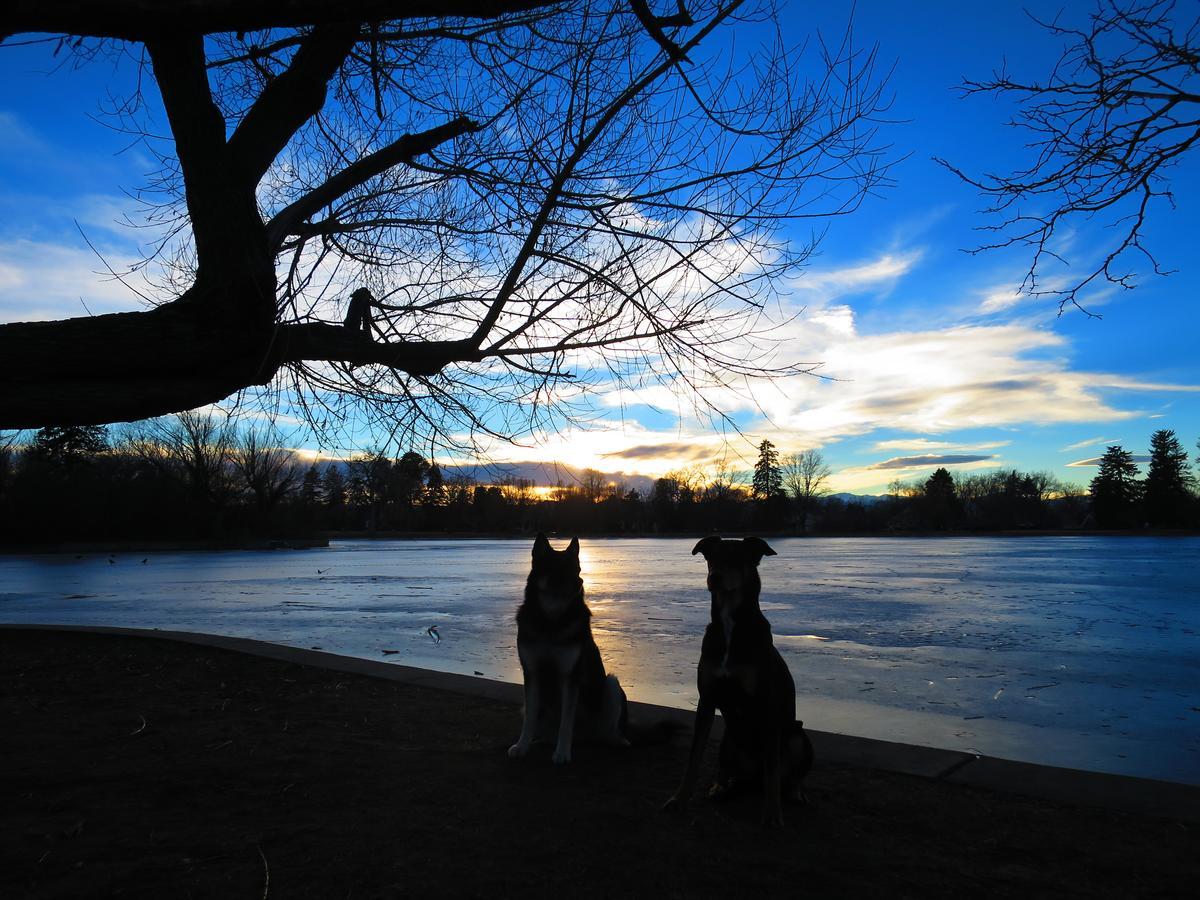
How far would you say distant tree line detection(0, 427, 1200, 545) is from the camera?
7.88m

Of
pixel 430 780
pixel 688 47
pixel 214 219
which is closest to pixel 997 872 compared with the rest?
pixel 430 780

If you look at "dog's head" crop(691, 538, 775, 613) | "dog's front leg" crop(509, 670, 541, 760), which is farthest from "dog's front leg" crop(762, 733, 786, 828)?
"dog's front leg" crop(509, 670, 541, 760)

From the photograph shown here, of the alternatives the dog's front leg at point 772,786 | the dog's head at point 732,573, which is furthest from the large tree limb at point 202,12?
the dog's front leg at point 772,786

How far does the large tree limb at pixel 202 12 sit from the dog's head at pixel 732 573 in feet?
8.20

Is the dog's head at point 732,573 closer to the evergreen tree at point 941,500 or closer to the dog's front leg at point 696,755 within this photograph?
the dog's front leg at point 696,755

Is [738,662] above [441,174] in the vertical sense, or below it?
below

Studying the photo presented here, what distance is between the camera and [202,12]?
2.85 meters

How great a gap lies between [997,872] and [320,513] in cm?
7334

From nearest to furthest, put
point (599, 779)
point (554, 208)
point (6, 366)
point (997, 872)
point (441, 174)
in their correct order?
point (997, 872) → point (6, 366) → point (599, 779) → point (554, 208) → point (441, 174)

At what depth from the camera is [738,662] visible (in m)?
3.79

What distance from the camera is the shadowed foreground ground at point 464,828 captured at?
3.08m

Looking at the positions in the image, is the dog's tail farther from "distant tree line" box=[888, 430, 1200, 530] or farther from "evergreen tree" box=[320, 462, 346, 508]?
"distant tree line" box=[888, 430, 1200, 530]

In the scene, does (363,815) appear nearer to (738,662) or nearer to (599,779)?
(599,779)

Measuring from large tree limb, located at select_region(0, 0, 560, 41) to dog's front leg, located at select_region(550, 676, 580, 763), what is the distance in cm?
373
